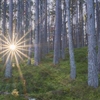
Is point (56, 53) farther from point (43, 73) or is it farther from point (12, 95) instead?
point (12, 95)

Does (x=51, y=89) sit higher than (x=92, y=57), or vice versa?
(x=92, y=57)

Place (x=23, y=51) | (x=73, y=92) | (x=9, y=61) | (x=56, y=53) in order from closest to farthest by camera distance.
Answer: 1. (x=73, y=92)
2. (x=9, y=61)
3. (x=56, y=53)
4. (x=23, y=51)

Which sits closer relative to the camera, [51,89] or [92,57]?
[92,57]

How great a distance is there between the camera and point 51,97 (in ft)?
31.5

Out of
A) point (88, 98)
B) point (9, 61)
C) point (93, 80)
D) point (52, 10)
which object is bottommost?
point (88, 98)

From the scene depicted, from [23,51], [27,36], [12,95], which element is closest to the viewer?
[12,95]

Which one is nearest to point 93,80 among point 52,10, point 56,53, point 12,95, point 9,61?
point 12,95

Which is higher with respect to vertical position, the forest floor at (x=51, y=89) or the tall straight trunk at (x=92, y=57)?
the tall straight trunk at (x=92, y=57)

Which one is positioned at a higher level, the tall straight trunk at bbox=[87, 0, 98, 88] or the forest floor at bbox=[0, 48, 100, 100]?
the tall straight trunk at bbox=[87, 0, 98, 88]

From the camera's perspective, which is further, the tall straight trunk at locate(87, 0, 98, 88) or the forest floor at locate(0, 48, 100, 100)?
the tall straight trunk at locate(87, 0, 98, 88)

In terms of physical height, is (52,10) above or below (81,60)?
above

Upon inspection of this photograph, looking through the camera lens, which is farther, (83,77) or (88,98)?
(83,77)

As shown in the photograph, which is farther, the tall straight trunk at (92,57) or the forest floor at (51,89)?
the tall straight trunk at (92,57)

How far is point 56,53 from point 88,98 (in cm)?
1027
